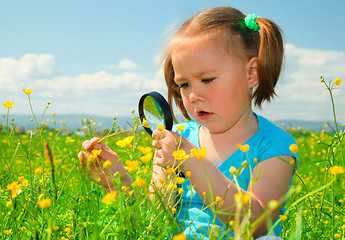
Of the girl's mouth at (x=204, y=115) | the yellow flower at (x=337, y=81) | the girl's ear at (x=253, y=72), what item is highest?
the girl's ear at (x=253, y=72)

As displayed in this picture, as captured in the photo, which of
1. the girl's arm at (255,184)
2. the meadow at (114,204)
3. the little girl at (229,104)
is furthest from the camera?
the little girl at (229,104)

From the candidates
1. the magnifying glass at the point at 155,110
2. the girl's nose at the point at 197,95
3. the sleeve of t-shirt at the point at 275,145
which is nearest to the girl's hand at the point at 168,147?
the magnifying glass at the point at 155,110

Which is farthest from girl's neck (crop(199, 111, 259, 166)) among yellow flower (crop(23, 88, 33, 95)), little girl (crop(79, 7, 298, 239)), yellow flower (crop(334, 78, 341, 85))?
yellow flower (crop(23, 88, 33, 95))

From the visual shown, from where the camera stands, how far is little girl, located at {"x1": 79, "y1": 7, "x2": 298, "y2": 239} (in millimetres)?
1810

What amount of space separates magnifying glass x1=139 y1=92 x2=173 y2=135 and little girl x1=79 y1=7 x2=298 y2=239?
0.15m

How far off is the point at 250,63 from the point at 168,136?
0.77 metres

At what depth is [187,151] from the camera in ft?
5.57

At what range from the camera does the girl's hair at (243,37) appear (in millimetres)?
2121

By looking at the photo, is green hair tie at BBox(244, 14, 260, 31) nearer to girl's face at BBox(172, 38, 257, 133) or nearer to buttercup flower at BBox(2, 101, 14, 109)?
girl's face at BBox(172, 38, 257, 133)

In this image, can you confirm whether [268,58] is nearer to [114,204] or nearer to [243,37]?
[243,37]

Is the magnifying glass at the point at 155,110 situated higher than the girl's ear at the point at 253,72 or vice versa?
the girl's ear at the point at 253,72

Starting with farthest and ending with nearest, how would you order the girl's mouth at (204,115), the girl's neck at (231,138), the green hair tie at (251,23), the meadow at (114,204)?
1. the green hair tie at (251,23)
2. the girl's neck at (231,138)
3. the girl's mouth at (204,115)
4. the meadow at (114,204)

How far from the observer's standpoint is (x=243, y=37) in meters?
2.20

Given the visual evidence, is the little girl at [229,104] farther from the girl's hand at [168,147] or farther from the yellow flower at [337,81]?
the yellow flower at [337,81]
